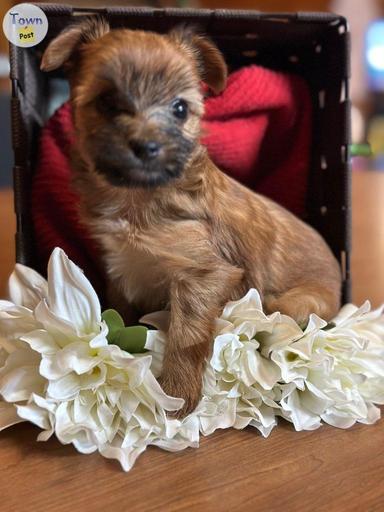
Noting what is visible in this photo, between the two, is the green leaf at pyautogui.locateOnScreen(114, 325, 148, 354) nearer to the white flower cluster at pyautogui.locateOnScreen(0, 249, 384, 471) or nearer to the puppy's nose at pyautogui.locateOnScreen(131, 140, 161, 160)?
the white flower cluster at pyautogui.locateOnScreen(0, 249, 384, 471)

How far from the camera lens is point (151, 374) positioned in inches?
38.6

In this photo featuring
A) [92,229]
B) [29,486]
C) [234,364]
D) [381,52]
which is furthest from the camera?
[381,52]

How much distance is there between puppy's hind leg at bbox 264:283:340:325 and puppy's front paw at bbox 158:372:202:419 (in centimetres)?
27

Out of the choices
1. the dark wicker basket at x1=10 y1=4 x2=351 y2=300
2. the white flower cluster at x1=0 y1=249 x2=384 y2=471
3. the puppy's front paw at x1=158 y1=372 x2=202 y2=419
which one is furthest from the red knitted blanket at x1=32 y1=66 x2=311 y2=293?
the puppy's front paw at x1=158 y1=372 x2=202 y2=419

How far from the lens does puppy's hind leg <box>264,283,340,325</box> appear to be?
1.22 m

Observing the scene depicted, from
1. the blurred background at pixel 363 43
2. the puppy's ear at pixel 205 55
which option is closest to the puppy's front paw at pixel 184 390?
the puppy's ear at pixel 205 55

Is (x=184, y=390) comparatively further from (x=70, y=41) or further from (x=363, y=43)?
A: (x=363, y=43)

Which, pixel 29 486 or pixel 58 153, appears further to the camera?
pixel 58 153

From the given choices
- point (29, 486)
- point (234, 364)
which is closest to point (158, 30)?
point (234, 364)

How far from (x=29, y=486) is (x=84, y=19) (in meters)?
0.85

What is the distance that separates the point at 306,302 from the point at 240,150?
0.51 metres

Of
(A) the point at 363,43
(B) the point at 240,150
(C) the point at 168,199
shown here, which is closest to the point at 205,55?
(C) the point at 168,199

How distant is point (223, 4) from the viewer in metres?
4.48

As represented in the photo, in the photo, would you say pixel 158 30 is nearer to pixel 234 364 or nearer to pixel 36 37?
pixel 36 37
